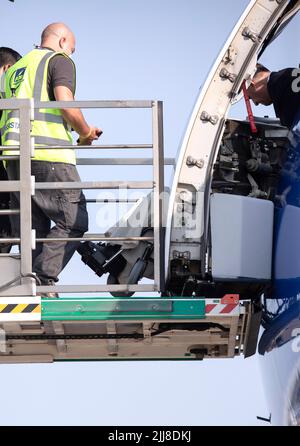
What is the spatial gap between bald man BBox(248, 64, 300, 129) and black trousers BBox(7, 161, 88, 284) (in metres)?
1.47

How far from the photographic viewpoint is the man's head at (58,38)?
1017 centimetres

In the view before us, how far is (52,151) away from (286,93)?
1746 millimetres

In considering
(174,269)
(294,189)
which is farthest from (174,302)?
(294,189)

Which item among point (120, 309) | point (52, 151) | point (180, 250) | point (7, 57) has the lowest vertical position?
point (120, 309)

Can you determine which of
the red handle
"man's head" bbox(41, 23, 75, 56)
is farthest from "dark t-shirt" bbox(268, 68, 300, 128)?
"man's head" bbox(41, 23, 75, 56)

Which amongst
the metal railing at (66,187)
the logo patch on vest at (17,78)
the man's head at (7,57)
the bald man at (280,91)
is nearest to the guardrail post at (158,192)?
the metal railing at (66,187)

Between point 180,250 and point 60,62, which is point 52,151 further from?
point 180,250

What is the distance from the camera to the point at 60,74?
32.0 feet

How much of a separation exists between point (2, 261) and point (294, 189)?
6.87 feet

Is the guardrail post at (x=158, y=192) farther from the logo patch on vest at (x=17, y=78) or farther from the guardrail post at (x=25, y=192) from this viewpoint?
the logo patch on vest at (x=17, y=78)

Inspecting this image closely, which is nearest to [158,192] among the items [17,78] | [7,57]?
[17,78]

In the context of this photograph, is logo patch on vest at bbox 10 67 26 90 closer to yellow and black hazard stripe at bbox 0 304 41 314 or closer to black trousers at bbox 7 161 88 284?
black trousers at bbox 7 161 88 284

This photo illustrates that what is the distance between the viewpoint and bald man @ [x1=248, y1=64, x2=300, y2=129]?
9301mm

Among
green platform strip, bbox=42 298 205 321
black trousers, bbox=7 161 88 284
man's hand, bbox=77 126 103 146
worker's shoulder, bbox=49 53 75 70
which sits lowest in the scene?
green platform strip, bbox=42 298 205 321
